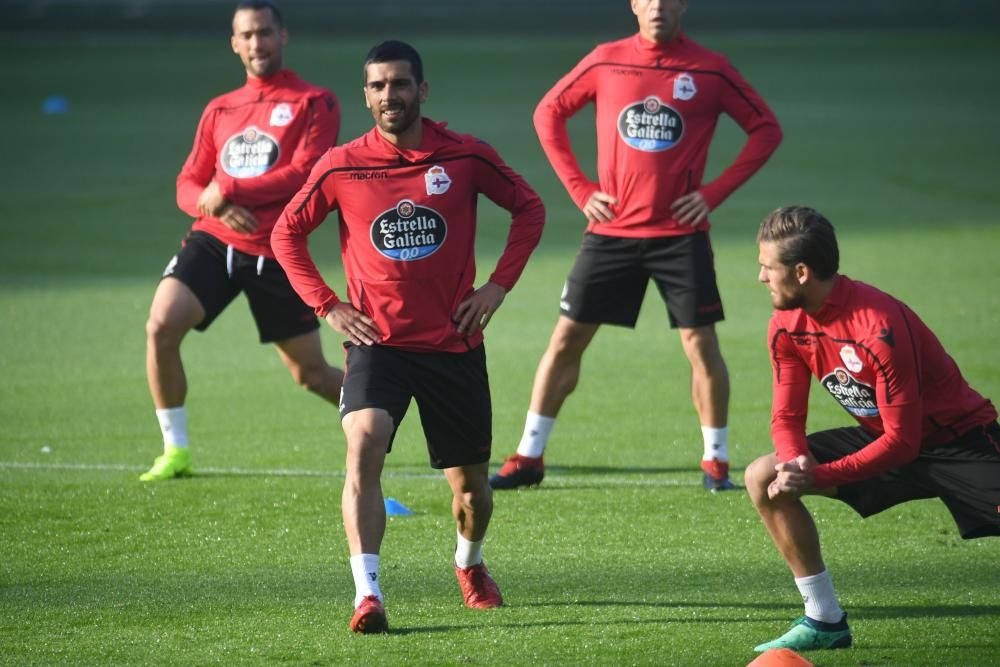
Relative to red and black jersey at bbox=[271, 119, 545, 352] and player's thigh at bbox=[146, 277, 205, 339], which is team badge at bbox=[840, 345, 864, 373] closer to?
red and black jersey at bbox=[271, 119, 545, 352]

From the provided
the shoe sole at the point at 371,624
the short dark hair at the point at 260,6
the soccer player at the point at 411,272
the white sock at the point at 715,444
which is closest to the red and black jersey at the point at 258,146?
the short dark hair at the point at 260,6

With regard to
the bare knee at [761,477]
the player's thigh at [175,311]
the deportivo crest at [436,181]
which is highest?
the deportivo crest at [436,181]

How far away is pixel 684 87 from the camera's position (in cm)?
809

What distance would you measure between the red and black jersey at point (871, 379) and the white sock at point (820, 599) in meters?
0.37

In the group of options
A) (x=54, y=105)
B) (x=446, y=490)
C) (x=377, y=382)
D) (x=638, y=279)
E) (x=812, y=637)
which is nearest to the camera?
(x=812, y=637)

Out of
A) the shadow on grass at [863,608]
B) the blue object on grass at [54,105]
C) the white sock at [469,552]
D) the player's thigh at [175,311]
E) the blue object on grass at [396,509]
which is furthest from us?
the blue object on grass at [54,105]

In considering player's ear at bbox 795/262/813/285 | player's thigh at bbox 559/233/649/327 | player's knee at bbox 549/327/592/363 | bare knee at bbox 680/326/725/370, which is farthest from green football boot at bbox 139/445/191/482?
player's ear at bbox 795/262/813/285

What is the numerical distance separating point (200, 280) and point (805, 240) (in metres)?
3.82

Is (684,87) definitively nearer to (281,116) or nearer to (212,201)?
(281,116)

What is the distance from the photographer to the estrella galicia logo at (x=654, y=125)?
8.08 metres

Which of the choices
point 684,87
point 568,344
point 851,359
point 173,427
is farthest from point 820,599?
point 173,427

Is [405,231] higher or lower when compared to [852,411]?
higher

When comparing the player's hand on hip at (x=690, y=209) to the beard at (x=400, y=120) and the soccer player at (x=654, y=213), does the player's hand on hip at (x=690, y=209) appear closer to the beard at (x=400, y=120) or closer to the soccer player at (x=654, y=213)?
the soccer player at (x=654, y=213)

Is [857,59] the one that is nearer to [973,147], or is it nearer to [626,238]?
[973,147]
